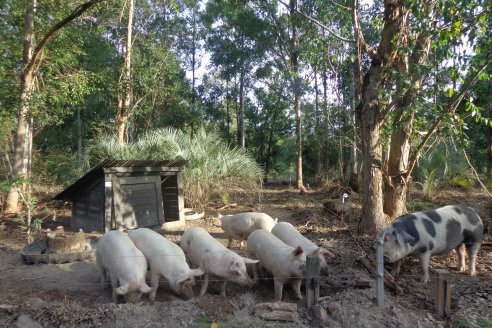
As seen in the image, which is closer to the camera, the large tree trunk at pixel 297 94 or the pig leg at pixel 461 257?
the pig leg at pixel 461 257

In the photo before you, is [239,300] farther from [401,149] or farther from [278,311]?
[401,149]

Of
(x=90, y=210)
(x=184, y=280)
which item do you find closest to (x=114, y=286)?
(x=184, y=280)

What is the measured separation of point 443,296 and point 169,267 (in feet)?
10.2

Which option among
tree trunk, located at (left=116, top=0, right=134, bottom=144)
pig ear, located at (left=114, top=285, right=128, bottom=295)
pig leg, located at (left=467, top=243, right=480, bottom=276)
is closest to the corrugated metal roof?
pig ear, located at (left=114, top=285, right=128, bottom=295)

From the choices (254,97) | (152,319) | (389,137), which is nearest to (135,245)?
(152,319)

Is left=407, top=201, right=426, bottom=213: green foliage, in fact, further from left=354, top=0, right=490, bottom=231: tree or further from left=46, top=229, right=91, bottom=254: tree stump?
left=46, top=229, right=91, bottom=254: tree stump

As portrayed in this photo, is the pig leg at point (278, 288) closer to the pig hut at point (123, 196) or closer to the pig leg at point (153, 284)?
the pig leg at point (153, 284)

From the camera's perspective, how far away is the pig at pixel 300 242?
5475 millimetres

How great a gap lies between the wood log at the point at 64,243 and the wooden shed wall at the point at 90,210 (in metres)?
1.81

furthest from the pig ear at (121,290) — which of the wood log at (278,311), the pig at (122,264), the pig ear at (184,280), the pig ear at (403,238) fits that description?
the pig ear at (403,238)

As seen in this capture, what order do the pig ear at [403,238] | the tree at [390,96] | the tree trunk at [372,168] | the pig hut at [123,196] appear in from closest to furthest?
the pig ear at [403,238]
the tree at [390,96]
the tree trunk at [372,168]
the pig hut at [123,196]

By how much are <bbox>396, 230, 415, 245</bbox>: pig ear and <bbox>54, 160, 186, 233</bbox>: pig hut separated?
5461mm

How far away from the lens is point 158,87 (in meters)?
21.7

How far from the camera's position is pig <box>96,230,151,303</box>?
4852 mm
